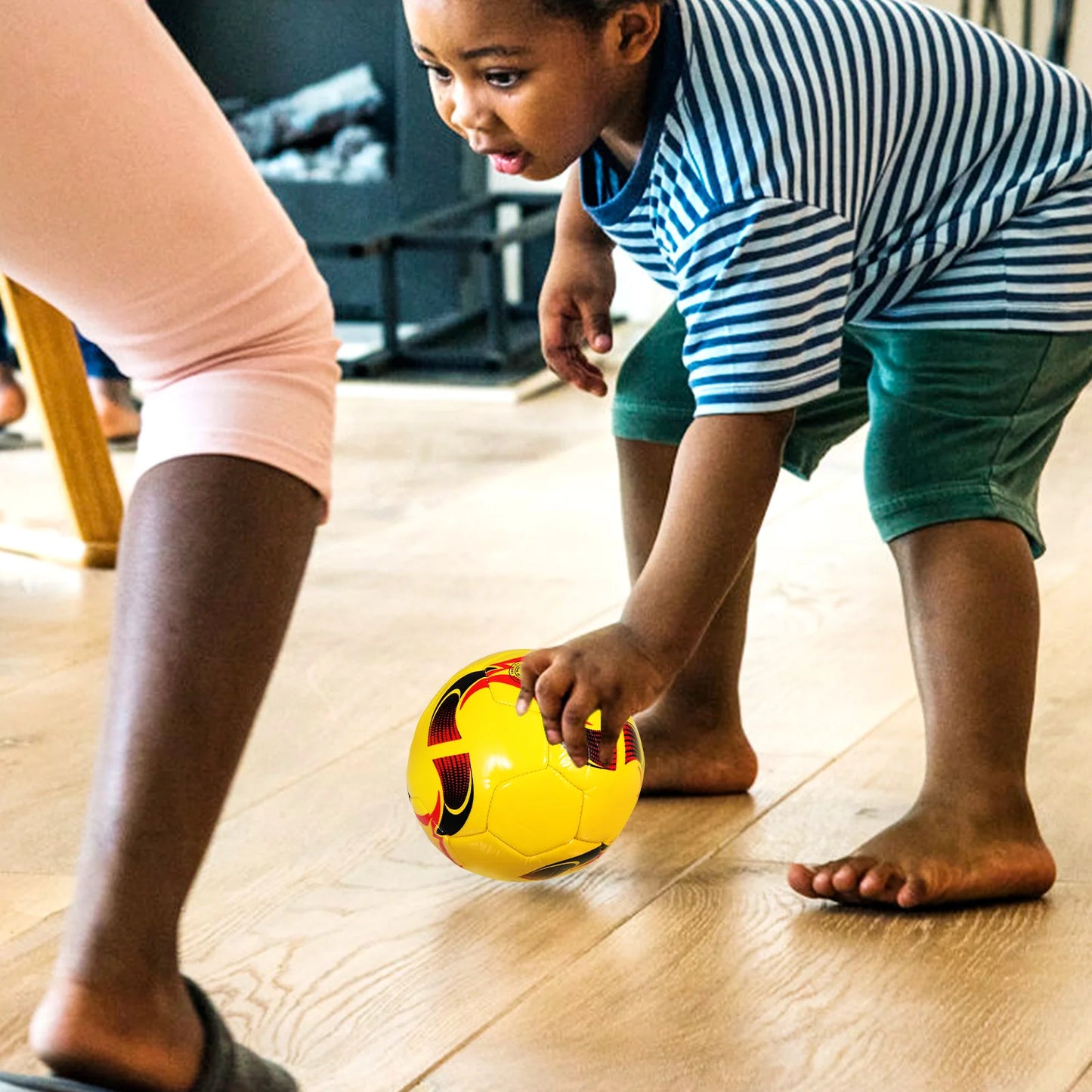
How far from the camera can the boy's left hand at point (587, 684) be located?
41.4 inches

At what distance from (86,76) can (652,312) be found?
3129 millimetres

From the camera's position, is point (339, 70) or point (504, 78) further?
point (339, 70)

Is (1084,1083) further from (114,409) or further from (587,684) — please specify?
(114,409)

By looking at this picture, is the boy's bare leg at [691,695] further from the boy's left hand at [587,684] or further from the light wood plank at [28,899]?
the light wood plank at [28,899]

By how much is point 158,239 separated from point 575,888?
61 centimetres

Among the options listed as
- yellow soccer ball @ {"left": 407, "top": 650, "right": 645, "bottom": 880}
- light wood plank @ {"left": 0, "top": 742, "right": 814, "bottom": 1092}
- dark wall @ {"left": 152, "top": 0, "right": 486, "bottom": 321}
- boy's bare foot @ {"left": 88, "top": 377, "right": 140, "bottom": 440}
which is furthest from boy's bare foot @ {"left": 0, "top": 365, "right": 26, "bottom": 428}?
yellow soccer ball @ {"left": 407, "top": 650, "right": 645, "bottom": 880}

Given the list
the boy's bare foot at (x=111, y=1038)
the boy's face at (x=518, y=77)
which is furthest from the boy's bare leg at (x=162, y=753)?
the boy's face at (x=518, y=77)

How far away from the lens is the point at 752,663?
1.72 m

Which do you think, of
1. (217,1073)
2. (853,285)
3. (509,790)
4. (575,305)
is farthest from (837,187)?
(217,1073)

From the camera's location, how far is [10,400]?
2.80 meters

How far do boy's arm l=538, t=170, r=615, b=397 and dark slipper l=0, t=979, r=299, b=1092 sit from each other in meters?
0.65

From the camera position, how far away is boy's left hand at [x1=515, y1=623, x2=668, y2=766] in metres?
1.05

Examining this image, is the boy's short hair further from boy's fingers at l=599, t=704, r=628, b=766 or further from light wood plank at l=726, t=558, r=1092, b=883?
light wood plank at l=726, t=558, r=1092, b=883

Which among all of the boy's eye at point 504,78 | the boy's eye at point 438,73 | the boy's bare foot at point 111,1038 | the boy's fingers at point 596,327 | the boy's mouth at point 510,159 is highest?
the boy's eye at point 504,78
